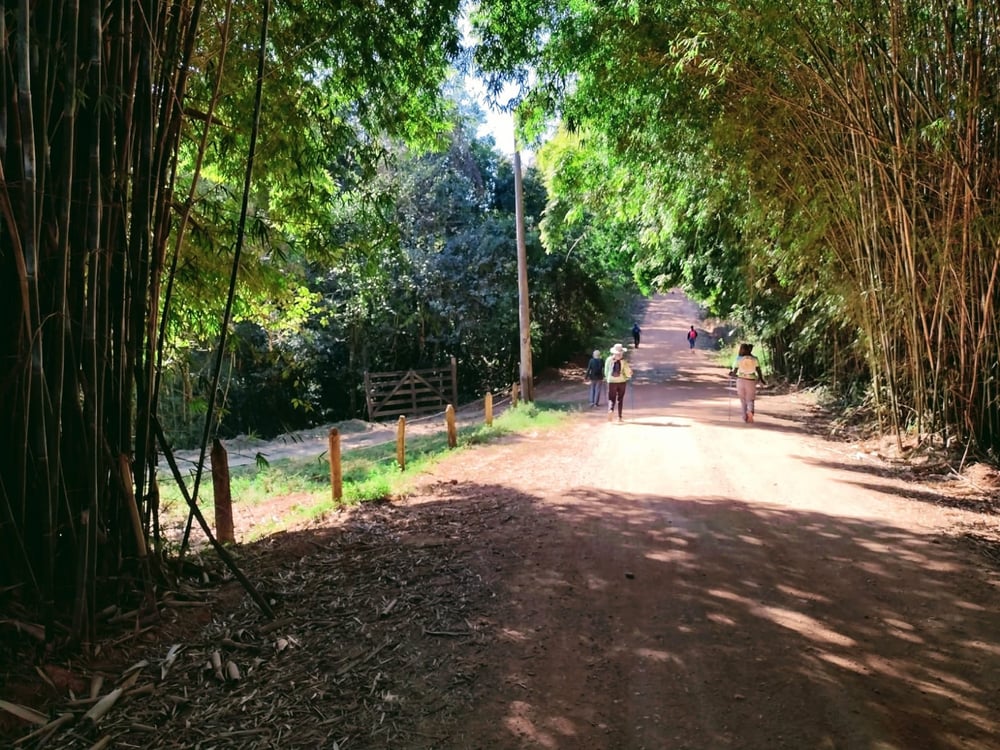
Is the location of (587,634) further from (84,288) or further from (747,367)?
(747,367)

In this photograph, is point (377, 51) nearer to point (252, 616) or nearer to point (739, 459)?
point (252, 616)

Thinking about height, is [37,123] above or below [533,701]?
above

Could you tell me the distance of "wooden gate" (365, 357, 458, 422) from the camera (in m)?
18.9

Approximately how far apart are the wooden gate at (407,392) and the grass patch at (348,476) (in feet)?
13.5

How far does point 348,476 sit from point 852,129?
775 cm

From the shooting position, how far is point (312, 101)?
21.2 feet

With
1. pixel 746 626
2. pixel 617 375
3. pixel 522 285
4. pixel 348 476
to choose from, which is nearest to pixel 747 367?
pixel 617 375

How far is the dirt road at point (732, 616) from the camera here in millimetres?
2961

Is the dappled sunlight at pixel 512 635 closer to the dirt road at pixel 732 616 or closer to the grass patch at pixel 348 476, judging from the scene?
the dirt road at pixel 732 616

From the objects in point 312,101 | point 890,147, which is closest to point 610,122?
point 890,147

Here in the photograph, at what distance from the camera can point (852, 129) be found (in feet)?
24.2

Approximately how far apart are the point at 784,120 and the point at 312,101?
5.43 meters

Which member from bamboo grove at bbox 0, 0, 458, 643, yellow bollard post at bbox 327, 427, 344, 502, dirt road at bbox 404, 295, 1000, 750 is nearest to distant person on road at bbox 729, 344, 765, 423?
dirt road at bbox 404, 295, 1000, 750

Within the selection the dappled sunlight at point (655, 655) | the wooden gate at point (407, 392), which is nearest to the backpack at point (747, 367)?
the dappled sunlight at point (655, 655)
